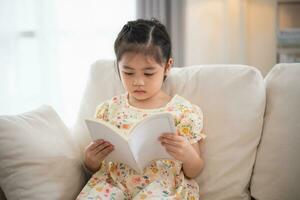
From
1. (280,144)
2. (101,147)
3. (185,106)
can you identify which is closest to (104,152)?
(101,147)

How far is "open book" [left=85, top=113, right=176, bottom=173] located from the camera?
113cm

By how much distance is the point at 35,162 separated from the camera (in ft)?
4.07

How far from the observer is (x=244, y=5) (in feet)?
7.73

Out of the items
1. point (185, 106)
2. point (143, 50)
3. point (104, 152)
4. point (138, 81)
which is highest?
point (143, 50)

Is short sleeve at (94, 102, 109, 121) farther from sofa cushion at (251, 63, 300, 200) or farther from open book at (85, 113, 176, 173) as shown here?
sofa cushion at (251, 63, 300, 200)

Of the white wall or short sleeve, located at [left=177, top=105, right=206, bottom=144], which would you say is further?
the white wall

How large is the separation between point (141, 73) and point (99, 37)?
1393mm

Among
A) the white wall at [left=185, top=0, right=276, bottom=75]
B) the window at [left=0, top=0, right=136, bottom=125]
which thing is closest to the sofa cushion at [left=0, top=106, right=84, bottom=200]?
the window at [left=0, top=0, right=136, bottom=125]

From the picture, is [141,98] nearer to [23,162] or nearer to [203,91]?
[203,91]

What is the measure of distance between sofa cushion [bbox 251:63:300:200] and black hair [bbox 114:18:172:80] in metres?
0.46

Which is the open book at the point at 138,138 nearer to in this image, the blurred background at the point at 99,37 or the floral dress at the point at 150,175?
the floral dress at the point at 150,175

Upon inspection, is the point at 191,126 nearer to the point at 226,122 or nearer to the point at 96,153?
the point at 226,122

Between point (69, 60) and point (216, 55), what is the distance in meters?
1.05

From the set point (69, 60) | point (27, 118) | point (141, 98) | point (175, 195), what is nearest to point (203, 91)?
point (141, 98)
